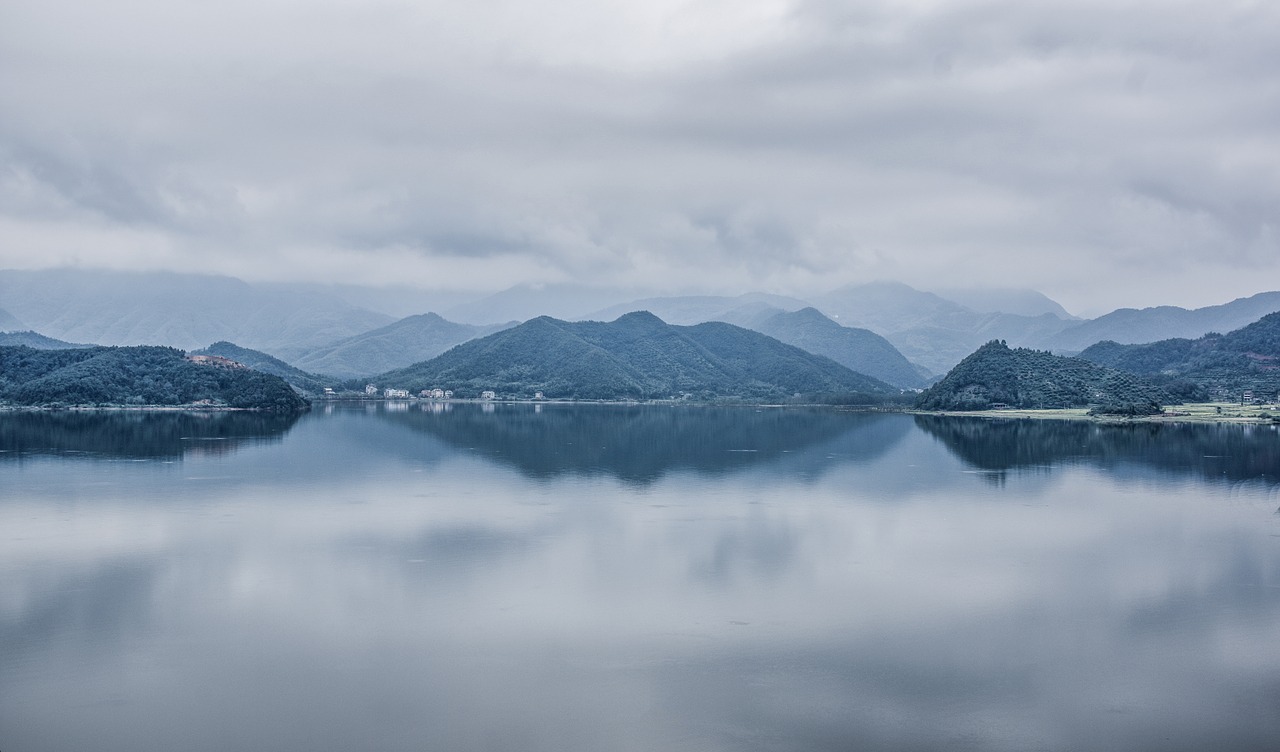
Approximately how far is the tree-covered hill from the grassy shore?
230 ft

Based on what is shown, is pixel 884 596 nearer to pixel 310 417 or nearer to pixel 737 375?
pixel 310 417

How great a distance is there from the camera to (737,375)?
515 ft

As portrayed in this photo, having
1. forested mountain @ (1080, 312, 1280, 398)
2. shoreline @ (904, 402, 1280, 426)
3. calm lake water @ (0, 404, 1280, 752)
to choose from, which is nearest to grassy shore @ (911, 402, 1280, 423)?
shoreline @ (904, 402, 1280, 426)

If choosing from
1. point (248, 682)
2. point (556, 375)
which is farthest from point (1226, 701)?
point (556, 375)

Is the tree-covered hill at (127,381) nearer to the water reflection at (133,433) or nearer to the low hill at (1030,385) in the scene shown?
the water reflection at (133,433)

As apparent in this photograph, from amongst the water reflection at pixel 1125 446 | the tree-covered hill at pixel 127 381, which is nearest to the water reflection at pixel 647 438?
the water reflection at pixel 1125 446

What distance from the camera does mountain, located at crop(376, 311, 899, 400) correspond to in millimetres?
138500

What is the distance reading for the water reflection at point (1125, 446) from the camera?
43.1 metres

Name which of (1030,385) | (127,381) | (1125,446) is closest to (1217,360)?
(1030,385)

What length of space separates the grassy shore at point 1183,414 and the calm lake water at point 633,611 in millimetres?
40350

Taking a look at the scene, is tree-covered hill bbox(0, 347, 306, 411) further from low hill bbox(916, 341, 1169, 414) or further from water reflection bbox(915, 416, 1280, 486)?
low hill bbox(916, 341, 1169, 414)

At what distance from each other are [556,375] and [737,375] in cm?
3224

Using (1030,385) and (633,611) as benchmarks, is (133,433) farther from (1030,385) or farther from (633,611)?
(1030,385)

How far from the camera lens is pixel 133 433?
58.2m
